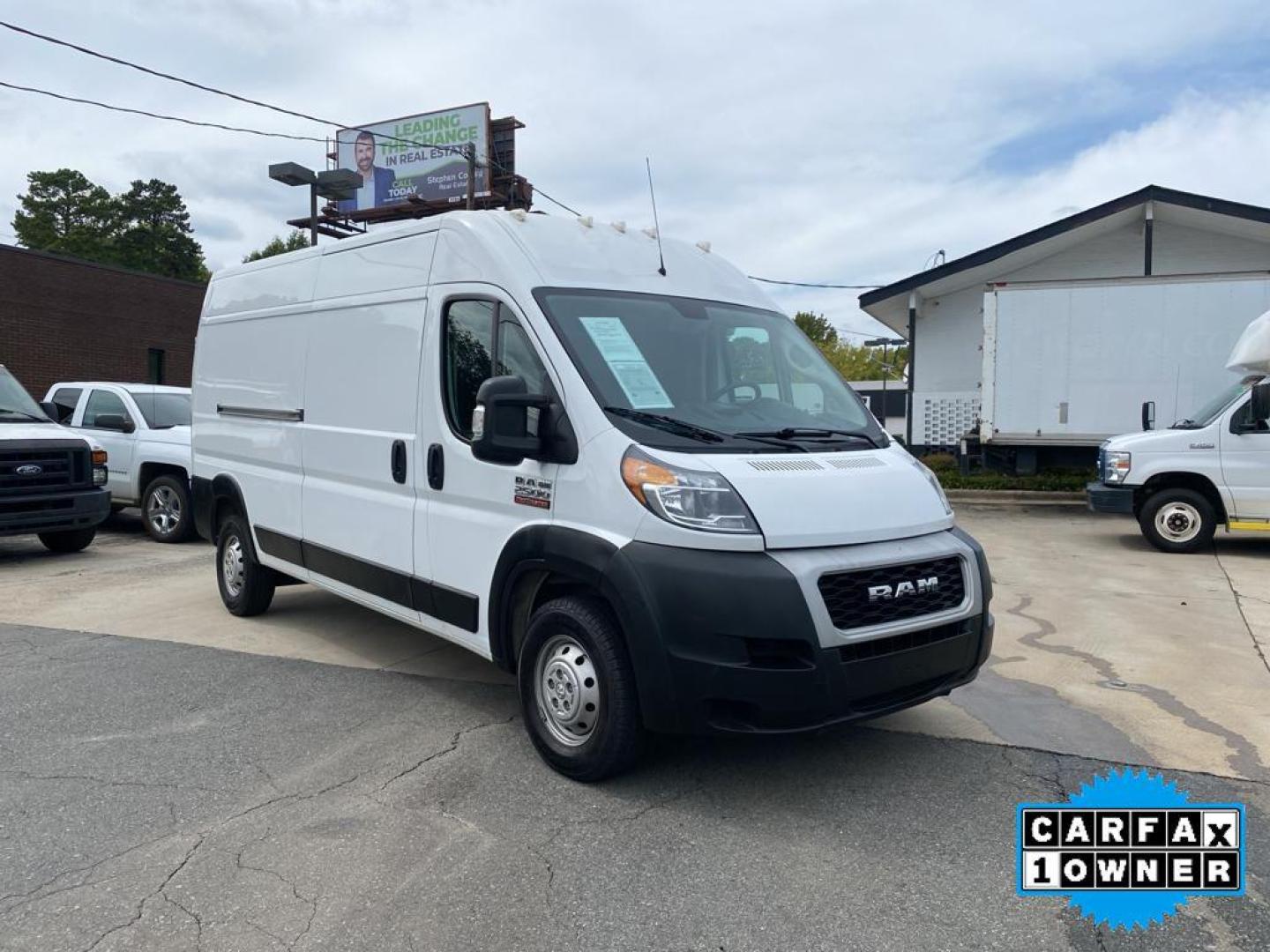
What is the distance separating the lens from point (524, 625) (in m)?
4.25

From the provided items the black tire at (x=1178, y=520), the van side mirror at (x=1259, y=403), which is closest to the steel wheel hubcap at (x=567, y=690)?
the black tire at (x=1178, y=520)

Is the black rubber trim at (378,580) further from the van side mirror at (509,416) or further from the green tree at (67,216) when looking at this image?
the green tree at (67,216)

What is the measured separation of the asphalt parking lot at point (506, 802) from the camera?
2.88 meters

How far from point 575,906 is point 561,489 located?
1.62m

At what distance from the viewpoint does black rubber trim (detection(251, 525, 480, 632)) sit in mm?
4566

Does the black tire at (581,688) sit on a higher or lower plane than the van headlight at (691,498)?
lower

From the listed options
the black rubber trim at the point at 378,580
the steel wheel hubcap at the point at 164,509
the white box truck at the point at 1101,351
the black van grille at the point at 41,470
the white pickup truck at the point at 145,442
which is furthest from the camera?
the white box truck at the point at 1101,351

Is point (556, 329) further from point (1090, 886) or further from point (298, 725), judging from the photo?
point (1090, 886)

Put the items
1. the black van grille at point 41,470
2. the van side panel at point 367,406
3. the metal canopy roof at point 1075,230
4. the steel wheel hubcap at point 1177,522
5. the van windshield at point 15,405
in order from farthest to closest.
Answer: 1. the metal canopy roof at point 1075,230
2. the steel wheel hubcap at point 1177,522
3. the van windshield at point 15,405
4. the black van grille at point 41,470
5. the van side panel at point 367,406

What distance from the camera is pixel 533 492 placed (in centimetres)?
407

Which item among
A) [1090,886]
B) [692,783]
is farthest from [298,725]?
[1090,886]

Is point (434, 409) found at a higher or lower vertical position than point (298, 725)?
higher

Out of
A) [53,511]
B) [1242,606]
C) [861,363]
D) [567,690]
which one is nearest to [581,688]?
[567,690]

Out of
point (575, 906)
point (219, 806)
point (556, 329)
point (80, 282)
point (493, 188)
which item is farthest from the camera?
point (493, 188)
